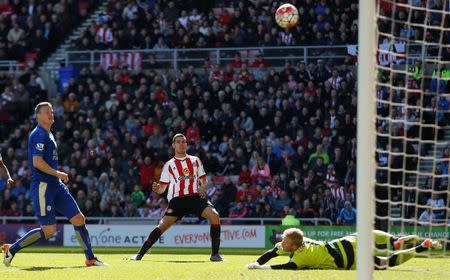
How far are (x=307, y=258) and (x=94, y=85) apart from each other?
59.4 ft

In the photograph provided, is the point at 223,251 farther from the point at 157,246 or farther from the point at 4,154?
the point at 4,154

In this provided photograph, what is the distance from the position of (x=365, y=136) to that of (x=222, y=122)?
19.7m

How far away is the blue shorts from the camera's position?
43.8 ft

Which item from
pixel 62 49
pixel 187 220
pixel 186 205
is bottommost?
pixel 187 220

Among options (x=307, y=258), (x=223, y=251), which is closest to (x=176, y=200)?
(x=307, y=258)

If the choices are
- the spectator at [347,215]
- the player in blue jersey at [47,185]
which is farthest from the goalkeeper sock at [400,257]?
the spectator at [347,215]

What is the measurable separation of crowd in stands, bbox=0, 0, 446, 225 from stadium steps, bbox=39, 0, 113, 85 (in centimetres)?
160

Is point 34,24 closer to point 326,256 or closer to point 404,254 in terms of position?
point 326,256

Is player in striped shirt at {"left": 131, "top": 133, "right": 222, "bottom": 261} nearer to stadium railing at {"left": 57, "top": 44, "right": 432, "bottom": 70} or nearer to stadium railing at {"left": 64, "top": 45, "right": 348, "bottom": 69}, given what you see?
stadium railing at {"left": 57, "top": 44, "right": 432, "bottom": 70}

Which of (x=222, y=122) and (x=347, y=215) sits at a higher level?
(x=222, y=122)

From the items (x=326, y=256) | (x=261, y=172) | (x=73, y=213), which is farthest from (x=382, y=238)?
(x=261, y=172)

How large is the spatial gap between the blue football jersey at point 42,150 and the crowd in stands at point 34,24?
18.5 m

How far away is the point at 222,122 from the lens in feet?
90.6

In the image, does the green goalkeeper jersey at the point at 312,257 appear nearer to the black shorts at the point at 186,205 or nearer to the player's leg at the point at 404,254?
the player's leg at the point at 404,254
